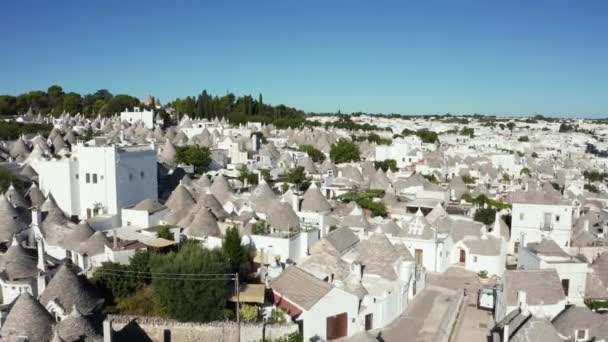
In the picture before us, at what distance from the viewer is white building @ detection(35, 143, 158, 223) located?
105ft

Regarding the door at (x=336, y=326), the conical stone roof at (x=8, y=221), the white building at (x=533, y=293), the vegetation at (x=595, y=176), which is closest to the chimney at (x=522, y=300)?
the white building at (x=533, y=293)

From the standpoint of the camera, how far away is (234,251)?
2270cm

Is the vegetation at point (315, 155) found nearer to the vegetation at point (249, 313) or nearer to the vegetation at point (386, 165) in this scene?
the vegetation at point (386, 165)

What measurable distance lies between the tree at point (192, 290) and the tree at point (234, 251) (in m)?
2.71

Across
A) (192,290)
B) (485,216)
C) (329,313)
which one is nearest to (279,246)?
(329,313)

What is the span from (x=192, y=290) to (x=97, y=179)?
1669 centimetres

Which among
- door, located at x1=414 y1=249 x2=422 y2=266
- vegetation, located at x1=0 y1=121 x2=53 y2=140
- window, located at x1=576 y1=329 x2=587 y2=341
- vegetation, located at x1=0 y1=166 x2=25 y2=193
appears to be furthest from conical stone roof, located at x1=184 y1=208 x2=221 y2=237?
vegetation, located at x1=0 y1=121 x2=53 y2=140

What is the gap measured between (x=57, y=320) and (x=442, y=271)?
19636mm

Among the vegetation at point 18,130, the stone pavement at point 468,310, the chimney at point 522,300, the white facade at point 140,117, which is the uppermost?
the white facade at point 140,117

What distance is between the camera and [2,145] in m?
51.7

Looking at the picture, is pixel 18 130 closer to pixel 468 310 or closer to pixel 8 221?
pixel 8 221

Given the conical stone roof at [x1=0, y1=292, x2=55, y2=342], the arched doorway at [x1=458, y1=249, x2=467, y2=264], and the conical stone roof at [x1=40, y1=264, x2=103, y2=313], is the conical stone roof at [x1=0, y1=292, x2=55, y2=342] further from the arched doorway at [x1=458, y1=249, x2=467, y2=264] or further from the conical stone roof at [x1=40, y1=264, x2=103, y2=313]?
the arched doorway at [x1=458, y1=249, x2=467, y2=264]

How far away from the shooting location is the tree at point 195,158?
49.4 metres

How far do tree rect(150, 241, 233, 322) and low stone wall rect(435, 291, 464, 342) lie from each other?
858 centimetres
